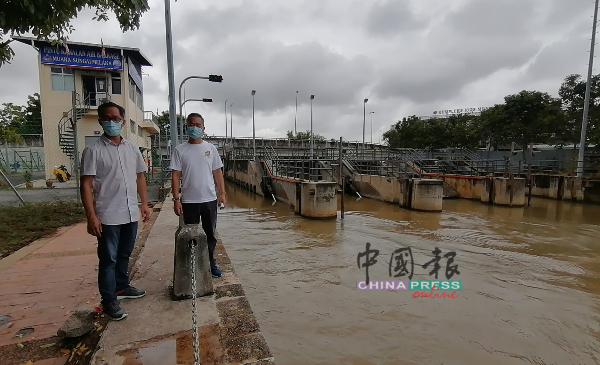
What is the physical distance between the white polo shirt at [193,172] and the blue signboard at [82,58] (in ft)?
63.5

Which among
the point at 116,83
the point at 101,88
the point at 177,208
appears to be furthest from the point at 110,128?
the point at 101,88

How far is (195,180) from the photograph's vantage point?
3.35 metres

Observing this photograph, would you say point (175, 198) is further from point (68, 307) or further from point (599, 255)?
point (599, 255)

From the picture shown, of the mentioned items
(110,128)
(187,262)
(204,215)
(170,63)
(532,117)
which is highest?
(532,117)

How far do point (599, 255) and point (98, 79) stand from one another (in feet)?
78.6

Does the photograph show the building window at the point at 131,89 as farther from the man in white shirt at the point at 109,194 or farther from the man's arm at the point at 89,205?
the man's arm at the point at 89,205

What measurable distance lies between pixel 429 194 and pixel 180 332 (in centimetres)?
1209

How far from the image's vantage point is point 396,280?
5762 millimetres

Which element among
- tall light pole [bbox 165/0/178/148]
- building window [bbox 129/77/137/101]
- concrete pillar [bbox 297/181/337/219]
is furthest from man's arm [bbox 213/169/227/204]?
building window [bbox 129/77/137/101]

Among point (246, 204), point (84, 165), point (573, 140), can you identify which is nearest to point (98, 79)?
point (246, 204)

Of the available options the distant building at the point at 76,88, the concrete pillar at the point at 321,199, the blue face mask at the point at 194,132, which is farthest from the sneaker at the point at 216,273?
the distant building at the point at 76,88

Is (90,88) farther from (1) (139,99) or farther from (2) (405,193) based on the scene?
(2) (405,193)

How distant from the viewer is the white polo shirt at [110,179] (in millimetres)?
2572

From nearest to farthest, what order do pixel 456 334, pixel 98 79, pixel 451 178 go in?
pixel 456 334, pixel 451 178, pixel 98 79
